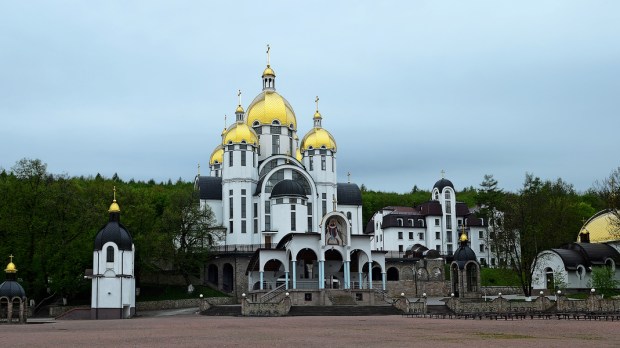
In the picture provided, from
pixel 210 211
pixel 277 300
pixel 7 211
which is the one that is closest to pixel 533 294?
pixel 277 300

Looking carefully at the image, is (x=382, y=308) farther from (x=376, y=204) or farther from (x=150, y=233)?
(x=376, y=204)

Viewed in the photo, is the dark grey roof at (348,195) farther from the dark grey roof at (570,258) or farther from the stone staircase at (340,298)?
the stone staircase at (340,298)

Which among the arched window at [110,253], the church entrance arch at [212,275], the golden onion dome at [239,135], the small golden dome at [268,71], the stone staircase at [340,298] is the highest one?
the small golden dome at [268,71]

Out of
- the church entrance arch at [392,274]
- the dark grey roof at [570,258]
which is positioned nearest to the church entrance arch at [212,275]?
the church entrance arch at [392,274]

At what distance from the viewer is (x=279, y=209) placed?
71062 mm

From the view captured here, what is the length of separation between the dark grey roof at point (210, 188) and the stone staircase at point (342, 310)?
2714 cm

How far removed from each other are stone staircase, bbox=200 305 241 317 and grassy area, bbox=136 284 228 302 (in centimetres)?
893

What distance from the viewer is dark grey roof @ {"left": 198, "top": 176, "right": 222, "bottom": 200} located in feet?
251

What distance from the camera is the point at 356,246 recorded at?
6131 centimetres

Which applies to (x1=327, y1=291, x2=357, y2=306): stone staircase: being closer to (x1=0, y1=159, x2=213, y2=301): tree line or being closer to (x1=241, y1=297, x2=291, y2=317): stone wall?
(x1=241, y1=297, x2=291, y2=317): stone wall

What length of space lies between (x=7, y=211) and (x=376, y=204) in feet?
238

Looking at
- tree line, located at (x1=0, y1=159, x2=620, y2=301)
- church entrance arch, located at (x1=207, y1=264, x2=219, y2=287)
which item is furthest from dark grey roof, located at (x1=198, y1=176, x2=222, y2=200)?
church entrance arch, located at (x1=207, y1=264, x2=219, y2=287)

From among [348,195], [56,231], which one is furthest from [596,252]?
[56,231]

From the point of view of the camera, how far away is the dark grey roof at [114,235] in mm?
53625
